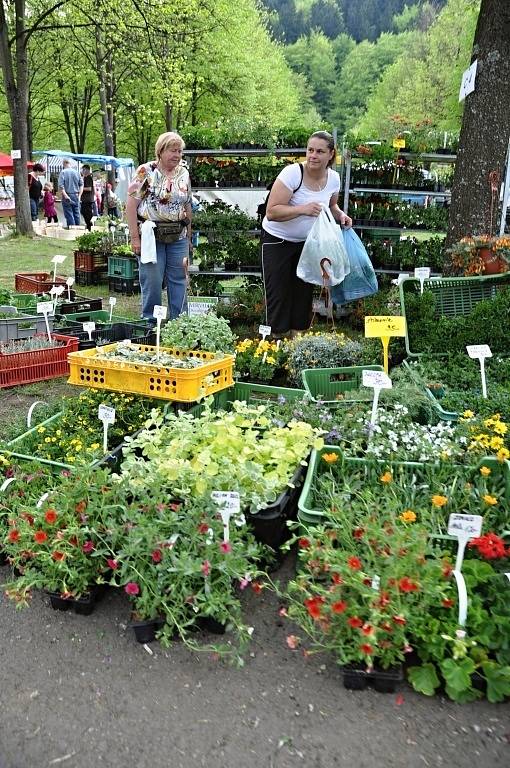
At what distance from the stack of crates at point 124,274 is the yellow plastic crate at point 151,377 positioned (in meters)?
5.56

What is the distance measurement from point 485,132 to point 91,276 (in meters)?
6.18

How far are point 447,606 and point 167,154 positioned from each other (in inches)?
170

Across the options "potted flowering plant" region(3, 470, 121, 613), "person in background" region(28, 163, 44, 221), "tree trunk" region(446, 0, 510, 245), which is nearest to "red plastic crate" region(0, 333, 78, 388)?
"potted flowering plant" region(3, 470, 121, 613)

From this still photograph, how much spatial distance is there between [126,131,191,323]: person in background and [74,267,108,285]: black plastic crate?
4233mm

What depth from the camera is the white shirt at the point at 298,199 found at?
489cm

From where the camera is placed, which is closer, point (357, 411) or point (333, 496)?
point (333, 496)

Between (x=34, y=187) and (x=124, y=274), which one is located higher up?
(x=34, y=187)

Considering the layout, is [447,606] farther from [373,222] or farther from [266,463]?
[373,222]

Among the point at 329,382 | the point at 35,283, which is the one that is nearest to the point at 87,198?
the point at 35,283

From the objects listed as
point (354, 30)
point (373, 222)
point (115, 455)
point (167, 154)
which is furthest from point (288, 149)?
point (354, 30)

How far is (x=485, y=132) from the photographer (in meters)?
5.58

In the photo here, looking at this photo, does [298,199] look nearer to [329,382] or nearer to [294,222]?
[294,222]

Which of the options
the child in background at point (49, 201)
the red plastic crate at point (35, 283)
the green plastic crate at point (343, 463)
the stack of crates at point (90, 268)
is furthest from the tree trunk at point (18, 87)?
the green plastic crate at point (343, 463)

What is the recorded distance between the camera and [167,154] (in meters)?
5.41
